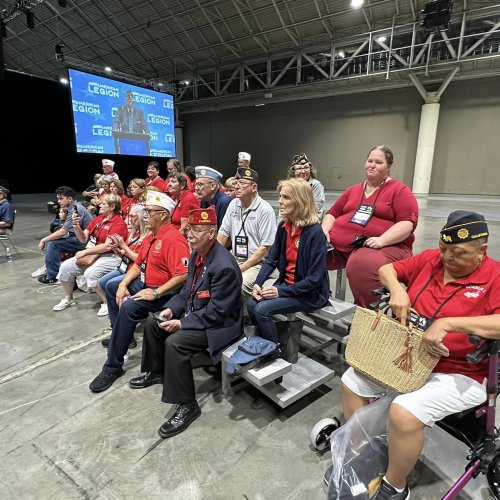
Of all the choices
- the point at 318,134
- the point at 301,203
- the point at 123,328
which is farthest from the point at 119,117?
the point at 301,203

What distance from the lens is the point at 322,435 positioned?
1.71 meters

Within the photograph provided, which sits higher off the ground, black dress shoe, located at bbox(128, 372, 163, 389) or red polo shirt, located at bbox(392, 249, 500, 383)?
red polo shirt, located at bbox(392, 249, 500, 383)

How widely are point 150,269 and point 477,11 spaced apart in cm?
1192

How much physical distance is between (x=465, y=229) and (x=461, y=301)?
309 millimetres

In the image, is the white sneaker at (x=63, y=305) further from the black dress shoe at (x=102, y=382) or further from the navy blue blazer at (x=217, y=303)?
the navy blue blazer at (x=217, y=303)

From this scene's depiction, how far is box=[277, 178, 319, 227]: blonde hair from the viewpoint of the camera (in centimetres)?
Result: 217

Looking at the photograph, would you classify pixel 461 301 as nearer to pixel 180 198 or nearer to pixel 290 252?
pixel 290 252

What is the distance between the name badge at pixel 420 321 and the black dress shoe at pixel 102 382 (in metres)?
2.03

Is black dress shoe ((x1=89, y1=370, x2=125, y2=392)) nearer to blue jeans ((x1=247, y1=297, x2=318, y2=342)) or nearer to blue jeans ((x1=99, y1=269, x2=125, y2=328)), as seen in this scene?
blue jeans ((x1=99, y1=269, x2=125, y2=328))

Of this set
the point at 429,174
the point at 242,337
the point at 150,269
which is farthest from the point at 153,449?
the point at 429,174

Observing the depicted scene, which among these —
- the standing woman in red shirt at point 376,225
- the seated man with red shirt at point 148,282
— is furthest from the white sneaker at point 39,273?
the standing woman in red shirt at point 376,225

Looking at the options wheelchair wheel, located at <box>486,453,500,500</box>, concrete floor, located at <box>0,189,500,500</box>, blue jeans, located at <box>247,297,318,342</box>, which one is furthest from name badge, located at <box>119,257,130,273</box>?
wheelchair wheel, located at <box>486,453,500,500</box>

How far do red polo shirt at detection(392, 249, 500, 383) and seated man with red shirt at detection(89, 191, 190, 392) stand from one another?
1645 mm

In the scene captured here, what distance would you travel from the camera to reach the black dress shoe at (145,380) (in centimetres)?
229
